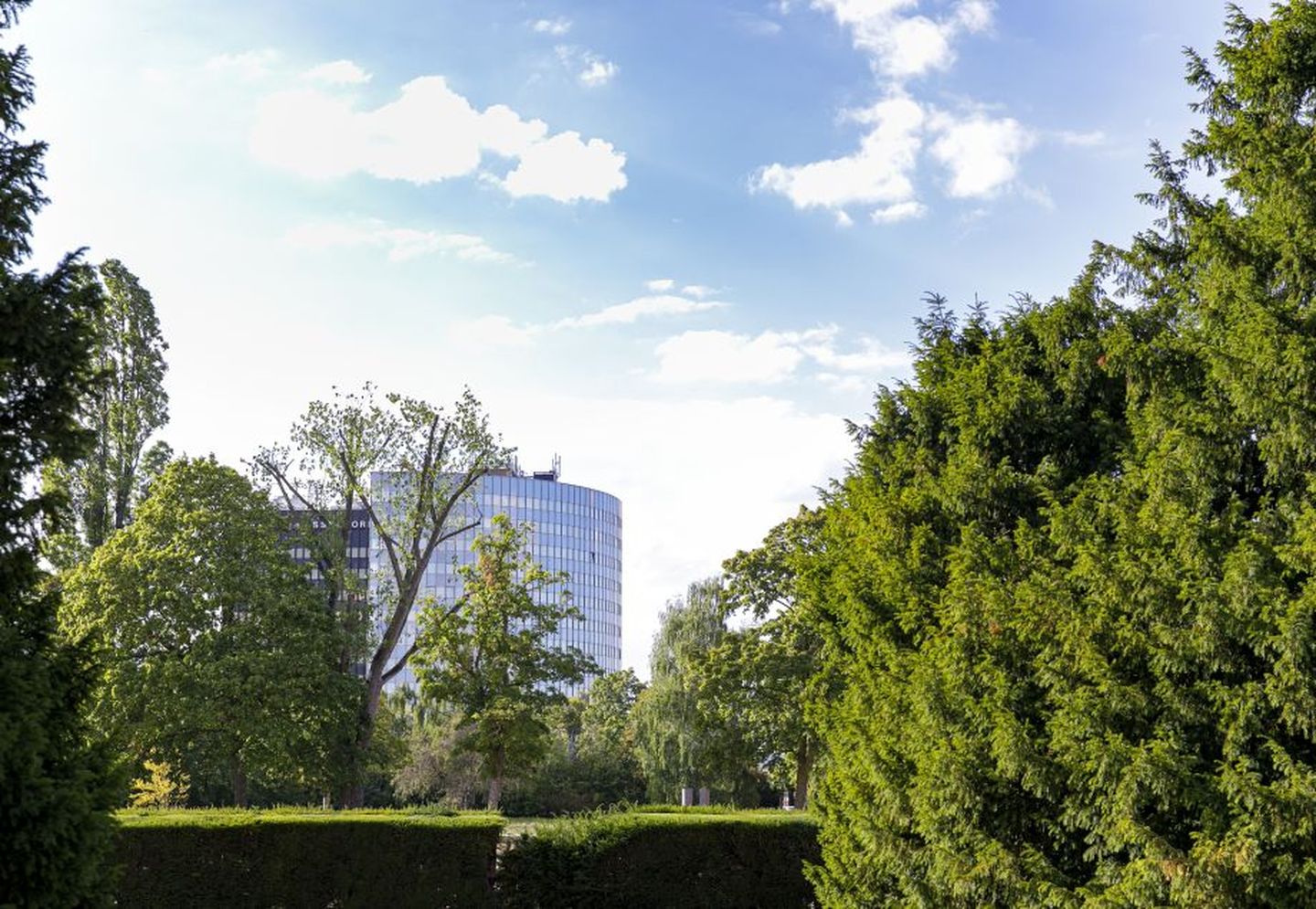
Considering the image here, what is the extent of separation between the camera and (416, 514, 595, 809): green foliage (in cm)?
3197

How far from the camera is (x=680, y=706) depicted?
125ft

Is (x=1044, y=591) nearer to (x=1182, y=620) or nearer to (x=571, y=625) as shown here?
(x=1182, y=620)

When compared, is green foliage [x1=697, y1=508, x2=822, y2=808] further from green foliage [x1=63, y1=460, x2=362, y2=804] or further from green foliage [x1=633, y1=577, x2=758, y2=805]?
green foliage [x1=63, y1=460, x2=362, y2=804]

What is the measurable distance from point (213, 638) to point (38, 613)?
Result: 1936 cm

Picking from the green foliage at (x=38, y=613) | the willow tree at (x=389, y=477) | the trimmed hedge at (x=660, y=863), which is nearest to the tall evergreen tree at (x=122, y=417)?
the willow tree at (x=389, y=477)

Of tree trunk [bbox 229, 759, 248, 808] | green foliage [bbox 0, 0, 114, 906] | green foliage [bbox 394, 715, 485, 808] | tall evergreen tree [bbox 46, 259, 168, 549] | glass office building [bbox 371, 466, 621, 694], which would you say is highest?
glass office building [bbox 371, 466, 621, 694]

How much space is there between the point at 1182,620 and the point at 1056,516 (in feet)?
5.44

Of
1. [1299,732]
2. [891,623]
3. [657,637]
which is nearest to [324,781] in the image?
[657,637]

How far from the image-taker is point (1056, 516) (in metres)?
9.95

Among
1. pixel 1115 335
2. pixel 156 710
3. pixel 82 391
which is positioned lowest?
pixel 156 710

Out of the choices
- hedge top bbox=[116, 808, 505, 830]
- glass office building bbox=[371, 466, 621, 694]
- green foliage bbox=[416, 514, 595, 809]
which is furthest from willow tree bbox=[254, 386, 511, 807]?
glass office building bbox=[371, 466, 621, 694]

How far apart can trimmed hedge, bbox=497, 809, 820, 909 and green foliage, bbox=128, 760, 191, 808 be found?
45.0 feet

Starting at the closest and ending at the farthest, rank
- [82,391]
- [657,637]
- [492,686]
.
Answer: [82,391]
[492,686]
[657,637]

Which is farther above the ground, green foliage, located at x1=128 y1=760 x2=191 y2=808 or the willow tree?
the willow tree
